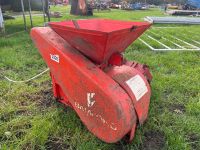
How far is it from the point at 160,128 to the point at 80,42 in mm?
1324

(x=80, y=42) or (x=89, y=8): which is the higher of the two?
(x=89, y=8)

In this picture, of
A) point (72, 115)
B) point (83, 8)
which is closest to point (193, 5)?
point (83, 8)

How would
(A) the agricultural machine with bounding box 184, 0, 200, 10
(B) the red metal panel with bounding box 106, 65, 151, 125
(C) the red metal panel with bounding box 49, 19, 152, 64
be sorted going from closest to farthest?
(C) the red metal panel with bounding box 49, 19, 152, 64, (B) the red metal panel with bounding box 106, 65, 151, 125, (A) the agricultural machine with bounding box 184, 0, 200, 10

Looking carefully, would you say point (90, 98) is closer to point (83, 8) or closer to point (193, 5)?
point (83, 8)

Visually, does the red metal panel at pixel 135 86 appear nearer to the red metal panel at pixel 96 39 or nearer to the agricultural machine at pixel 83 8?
the red metal panel at pixel 96 39

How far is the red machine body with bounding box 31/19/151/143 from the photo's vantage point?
1.27 metres

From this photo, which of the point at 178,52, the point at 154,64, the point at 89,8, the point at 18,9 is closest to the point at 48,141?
the point at 154,64

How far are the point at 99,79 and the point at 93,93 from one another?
0.43 feet

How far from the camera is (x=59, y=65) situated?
5.18ft

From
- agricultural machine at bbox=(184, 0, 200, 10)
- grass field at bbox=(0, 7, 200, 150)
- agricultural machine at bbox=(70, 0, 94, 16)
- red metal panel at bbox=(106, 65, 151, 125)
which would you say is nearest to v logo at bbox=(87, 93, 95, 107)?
red metal panel at bbox=(106, 65, 151, 125)

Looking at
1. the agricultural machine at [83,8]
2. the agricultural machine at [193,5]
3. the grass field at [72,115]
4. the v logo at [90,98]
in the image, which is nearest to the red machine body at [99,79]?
the v logo at [90,98]

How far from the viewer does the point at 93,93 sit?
1.32 m

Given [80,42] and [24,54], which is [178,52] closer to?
[80,42]

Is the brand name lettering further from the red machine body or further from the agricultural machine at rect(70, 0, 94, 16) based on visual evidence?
the agricultural machine at rect(70, 0, 94, 16)
